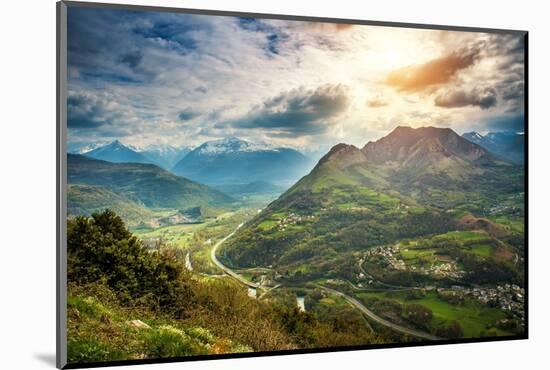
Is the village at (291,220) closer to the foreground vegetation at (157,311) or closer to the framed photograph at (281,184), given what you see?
the framed photograph at (281,184)

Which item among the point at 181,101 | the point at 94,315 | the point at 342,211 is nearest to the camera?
the point at 94,315

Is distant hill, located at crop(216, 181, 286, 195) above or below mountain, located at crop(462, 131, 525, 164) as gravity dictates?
below

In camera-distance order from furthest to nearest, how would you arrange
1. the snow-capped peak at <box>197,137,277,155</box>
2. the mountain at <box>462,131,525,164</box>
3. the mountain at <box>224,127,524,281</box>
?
the mountain at <box>462,131,525,164</box>, the mountain at <box>224,127,524,281</box>, the snow-capped peak at <box>197,137,277,155</box>

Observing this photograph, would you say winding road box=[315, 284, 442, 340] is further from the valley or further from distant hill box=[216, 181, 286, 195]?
distant hill box=[216, 181, 286, 195]

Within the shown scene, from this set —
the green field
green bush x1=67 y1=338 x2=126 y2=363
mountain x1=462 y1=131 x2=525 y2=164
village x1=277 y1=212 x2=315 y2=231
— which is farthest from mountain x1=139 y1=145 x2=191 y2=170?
mountain x1=462 y1=131 x2=525 y2=164

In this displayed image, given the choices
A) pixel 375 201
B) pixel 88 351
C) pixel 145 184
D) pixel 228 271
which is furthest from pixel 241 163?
pixel 88 351

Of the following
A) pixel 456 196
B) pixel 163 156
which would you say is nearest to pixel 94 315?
pixel 163 156

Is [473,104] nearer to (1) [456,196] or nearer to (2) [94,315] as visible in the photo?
(1) [456,196]
